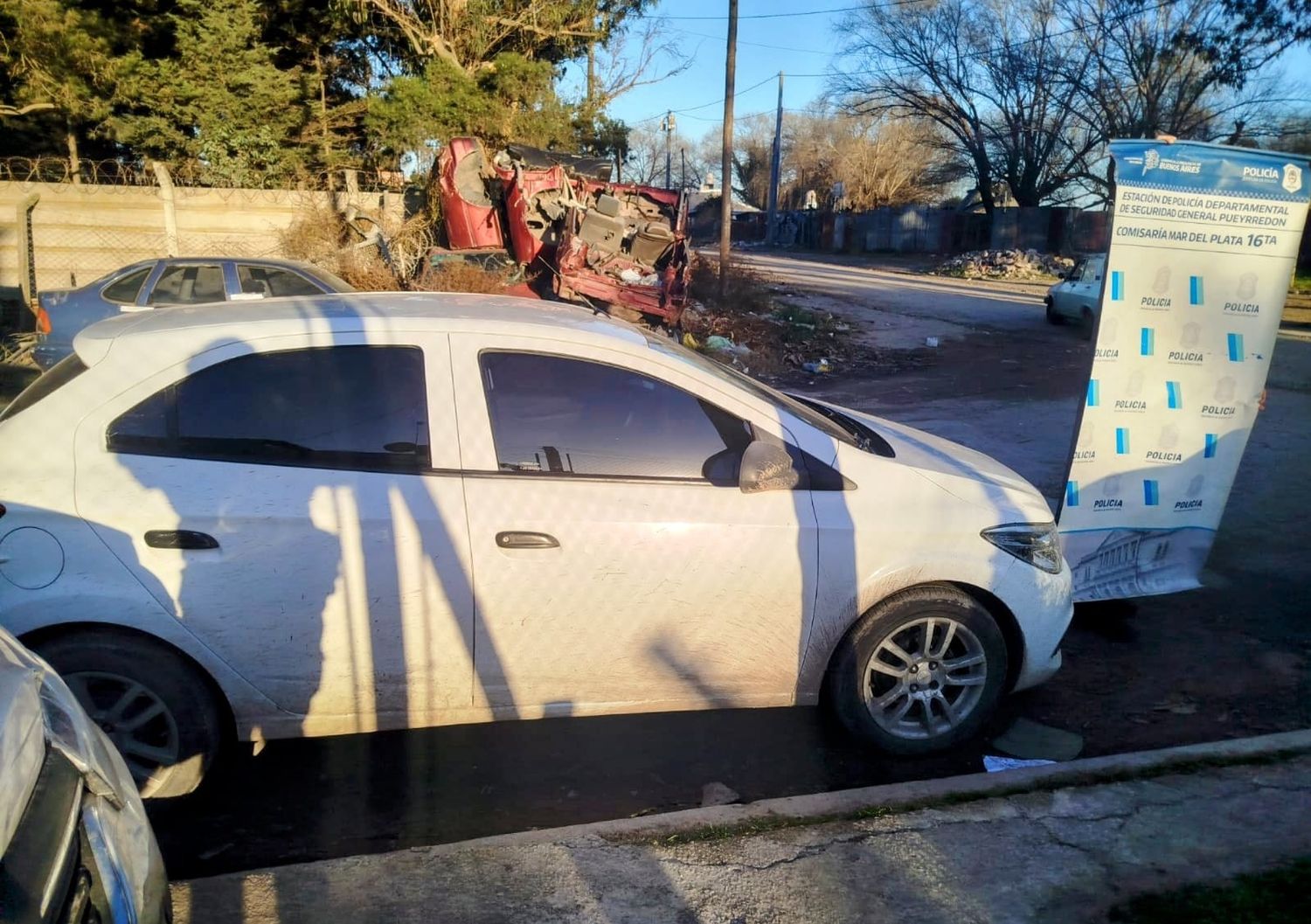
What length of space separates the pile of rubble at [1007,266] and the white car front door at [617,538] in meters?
31.4

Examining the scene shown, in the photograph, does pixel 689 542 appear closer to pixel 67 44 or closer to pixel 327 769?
pixel 327 769

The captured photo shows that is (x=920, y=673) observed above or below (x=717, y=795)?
above

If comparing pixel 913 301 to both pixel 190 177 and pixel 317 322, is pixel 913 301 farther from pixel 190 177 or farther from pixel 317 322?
pixel 317 322

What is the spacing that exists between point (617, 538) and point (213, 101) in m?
17.8

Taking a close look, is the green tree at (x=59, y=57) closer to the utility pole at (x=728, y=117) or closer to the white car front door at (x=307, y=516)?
the utility pole at (x=728, y=117)

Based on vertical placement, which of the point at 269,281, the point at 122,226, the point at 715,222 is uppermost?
the point at 715,222

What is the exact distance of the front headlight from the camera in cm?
387

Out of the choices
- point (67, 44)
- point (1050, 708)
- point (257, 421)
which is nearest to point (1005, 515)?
point (1050, 708)

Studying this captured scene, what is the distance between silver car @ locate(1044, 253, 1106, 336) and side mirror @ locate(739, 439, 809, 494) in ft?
53.3

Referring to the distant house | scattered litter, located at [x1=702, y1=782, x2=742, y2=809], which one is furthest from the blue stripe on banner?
the distant house

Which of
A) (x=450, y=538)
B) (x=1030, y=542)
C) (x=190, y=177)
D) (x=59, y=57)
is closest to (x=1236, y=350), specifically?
(x=1030, y=542)

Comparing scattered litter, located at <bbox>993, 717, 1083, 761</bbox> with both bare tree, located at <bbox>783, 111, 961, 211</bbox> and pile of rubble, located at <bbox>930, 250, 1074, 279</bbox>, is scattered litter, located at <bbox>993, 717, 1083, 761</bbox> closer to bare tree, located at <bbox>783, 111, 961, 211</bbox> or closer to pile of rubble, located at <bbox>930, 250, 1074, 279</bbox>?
pile of rubble, located at <bbox>930, 250, 1074, 279</bbox>

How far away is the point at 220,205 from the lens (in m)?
15.7

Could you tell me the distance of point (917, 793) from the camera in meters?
3.48
